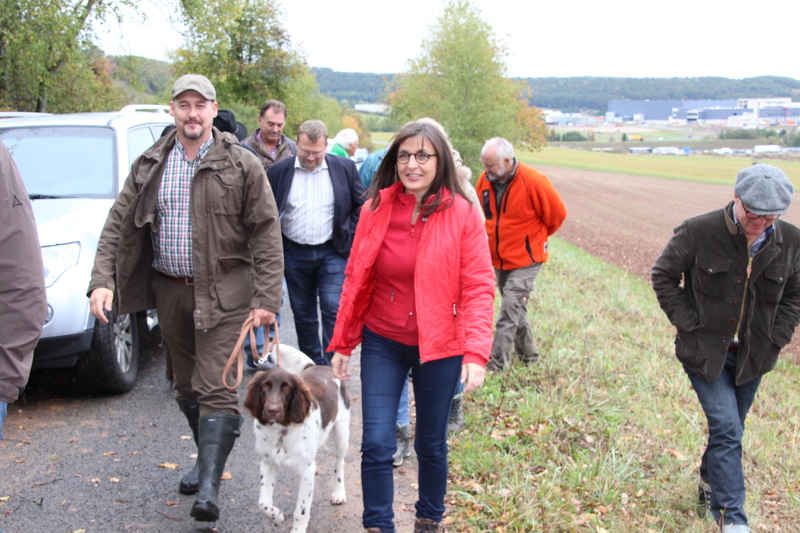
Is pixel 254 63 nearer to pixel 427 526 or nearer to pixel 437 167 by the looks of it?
pixel 437 167

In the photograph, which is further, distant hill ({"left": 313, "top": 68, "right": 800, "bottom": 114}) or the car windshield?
distant hill ({"left": 313, "top": 68, "right": 800, "bottom": 114})

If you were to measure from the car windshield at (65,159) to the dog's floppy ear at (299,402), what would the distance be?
327cm

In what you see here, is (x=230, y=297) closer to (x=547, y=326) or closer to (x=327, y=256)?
(x=327, y=256)

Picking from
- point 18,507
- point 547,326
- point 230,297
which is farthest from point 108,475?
point 547,326

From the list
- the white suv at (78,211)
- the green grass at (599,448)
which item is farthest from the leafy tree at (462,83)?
the white suv at (78,211)

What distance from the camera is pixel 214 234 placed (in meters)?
3.97

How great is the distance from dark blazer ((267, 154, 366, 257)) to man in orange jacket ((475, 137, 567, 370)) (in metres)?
1.58

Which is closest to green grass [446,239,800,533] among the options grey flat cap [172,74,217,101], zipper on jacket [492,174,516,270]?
zipper on jacket [492,174,516,270]

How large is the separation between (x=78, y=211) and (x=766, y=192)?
491 cm

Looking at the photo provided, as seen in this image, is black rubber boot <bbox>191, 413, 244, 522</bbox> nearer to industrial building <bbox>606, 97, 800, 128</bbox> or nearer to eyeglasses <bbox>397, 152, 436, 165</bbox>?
eyeglasses <bbox>397, 152, 436, 165</bbox>

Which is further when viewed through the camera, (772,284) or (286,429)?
(772,284)

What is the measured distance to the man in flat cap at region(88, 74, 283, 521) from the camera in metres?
3.95

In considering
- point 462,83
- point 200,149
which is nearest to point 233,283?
point 200,149

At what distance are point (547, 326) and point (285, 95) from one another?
19.6m
